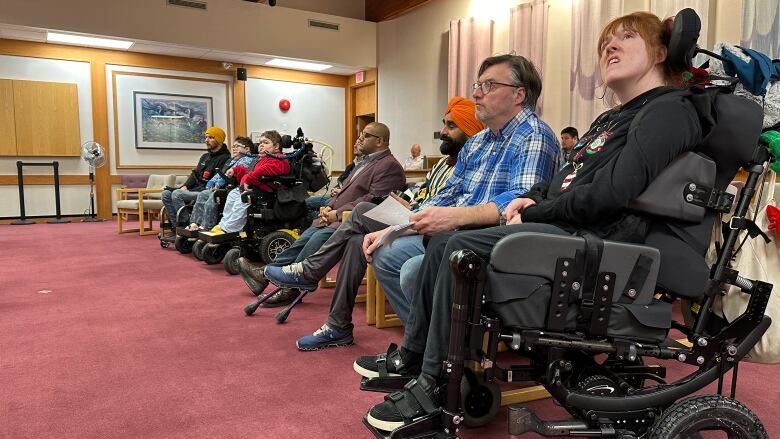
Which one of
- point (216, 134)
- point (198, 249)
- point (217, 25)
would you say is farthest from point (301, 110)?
point (198, 249)

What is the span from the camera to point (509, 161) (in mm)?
1818

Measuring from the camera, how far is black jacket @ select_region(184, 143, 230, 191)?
17.7 ft

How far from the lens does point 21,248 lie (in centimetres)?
523

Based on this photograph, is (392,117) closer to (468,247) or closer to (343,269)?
(343,269)

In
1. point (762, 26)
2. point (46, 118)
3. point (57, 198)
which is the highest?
point (762, 26)

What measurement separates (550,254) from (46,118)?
8.70m

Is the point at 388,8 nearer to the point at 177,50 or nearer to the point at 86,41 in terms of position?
the point at 177,50

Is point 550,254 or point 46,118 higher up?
point 46,118

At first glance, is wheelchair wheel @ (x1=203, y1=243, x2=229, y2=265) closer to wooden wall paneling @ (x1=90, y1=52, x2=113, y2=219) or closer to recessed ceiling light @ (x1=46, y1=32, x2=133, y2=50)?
recessed ceiling light @ (x1=46, y1=32, x2=133, y2=50)

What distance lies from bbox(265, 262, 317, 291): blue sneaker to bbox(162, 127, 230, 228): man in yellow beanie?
9.47 ft

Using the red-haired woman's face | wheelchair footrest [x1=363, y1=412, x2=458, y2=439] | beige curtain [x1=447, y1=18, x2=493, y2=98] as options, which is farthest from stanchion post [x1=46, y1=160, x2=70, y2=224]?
the red-haired woman's face

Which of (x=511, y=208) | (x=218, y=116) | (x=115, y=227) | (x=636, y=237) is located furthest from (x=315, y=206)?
(x=218, y=116)

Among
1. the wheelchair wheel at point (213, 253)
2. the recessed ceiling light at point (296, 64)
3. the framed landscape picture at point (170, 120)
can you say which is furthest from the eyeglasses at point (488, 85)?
the framed landscape picture at point (170, 120)

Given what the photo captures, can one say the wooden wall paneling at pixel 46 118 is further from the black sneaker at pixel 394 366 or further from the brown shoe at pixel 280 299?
the black sneaker at pixel 394 366
